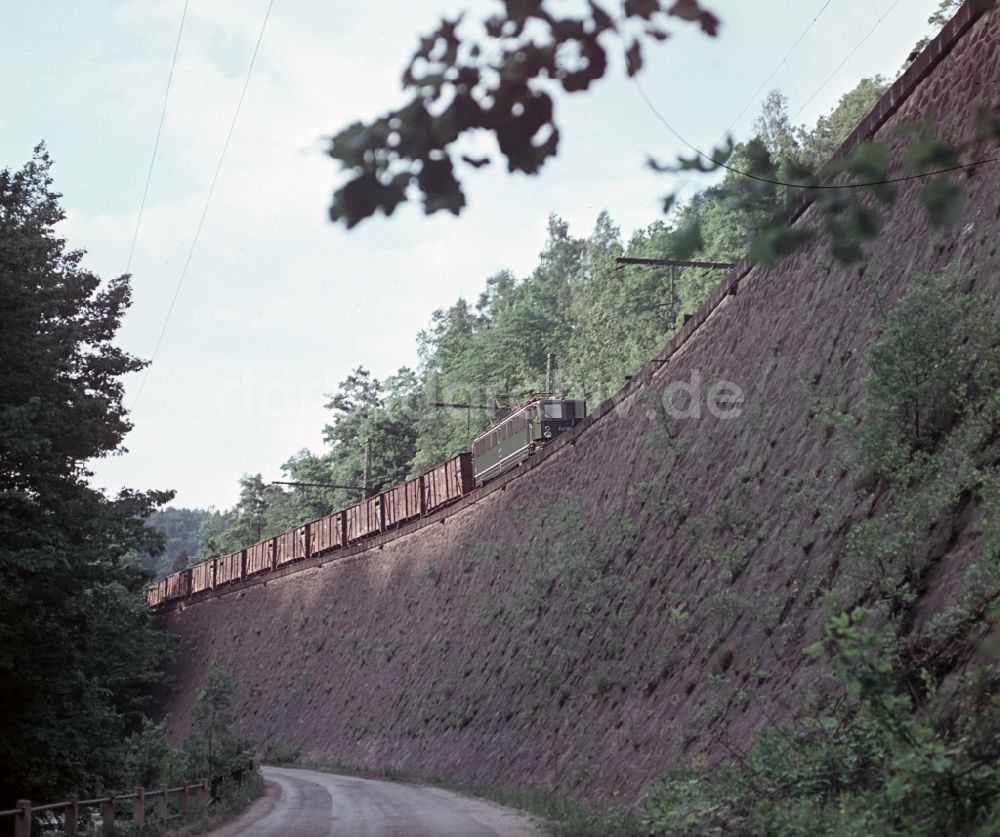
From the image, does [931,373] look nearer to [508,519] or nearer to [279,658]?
[508,519]

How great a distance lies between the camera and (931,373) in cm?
1159

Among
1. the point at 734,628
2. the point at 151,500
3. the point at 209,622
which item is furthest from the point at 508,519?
the point at 209,622

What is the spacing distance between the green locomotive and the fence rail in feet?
52.1

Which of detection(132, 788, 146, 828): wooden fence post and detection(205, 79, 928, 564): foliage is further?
detection(205, 79, 928, 564): foliage

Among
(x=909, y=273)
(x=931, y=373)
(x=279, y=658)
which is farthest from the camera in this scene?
(x=279, y=658)

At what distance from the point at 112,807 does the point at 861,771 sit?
986 cm

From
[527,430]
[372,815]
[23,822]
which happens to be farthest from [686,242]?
[527,430]

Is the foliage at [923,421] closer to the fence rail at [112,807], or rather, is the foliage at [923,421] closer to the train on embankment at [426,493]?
the fence rail at [112,807]

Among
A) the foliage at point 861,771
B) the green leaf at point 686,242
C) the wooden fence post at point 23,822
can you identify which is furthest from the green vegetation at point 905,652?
the wooden fence post at point 23,822

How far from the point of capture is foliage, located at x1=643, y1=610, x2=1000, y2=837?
6602mm

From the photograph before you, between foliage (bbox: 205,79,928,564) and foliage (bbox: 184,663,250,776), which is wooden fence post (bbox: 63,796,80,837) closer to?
foliage (bbox: 184,663,250,776)

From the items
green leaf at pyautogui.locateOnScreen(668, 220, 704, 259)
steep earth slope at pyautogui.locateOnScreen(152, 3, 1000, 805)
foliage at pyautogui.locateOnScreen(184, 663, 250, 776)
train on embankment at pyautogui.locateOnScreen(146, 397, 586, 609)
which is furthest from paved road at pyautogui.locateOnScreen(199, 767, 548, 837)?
train on embankment at pyautogui.locateOnScreen(146, 397, 586, 609)

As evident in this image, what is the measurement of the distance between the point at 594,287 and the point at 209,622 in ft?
160

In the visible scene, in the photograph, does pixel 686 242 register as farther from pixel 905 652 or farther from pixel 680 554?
pixel 680 554
